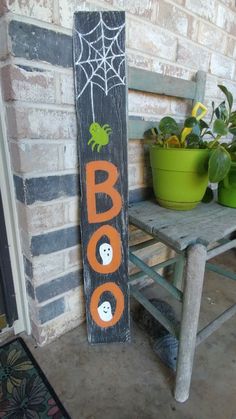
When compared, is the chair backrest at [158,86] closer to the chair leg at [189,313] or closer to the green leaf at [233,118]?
the green leaf at [233,118]

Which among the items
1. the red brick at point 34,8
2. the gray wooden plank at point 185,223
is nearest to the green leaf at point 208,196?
the gray wooden plank at point 185,223

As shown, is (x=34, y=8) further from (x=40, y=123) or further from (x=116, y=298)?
(x=116, y=298)

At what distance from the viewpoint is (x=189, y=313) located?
0.65 metres

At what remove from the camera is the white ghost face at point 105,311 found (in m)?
0.88

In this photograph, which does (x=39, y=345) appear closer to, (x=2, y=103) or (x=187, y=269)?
(x=187, y=269)

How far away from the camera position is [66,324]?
0.95 metres

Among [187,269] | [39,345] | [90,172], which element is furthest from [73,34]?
[39,345]

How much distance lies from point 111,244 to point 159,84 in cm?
56

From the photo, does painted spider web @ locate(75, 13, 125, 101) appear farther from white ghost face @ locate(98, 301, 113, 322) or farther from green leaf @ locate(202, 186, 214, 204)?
white ghost face @ locate(98, 301, 113, 322)

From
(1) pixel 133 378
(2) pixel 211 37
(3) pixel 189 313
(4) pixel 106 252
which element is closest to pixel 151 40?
(2) pixel 211 37

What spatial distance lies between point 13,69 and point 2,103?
0.10 meters

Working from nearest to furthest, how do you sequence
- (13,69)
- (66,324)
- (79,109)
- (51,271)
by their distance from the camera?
1. (13,69)
2. (79,109)
3. (51,271)
4. (66,324)

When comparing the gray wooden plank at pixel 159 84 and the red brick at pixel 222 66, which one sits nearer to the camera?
the gray wooden plank at pixel 159 84

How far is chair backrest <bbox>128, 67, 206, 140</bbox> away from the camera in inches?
31.6
